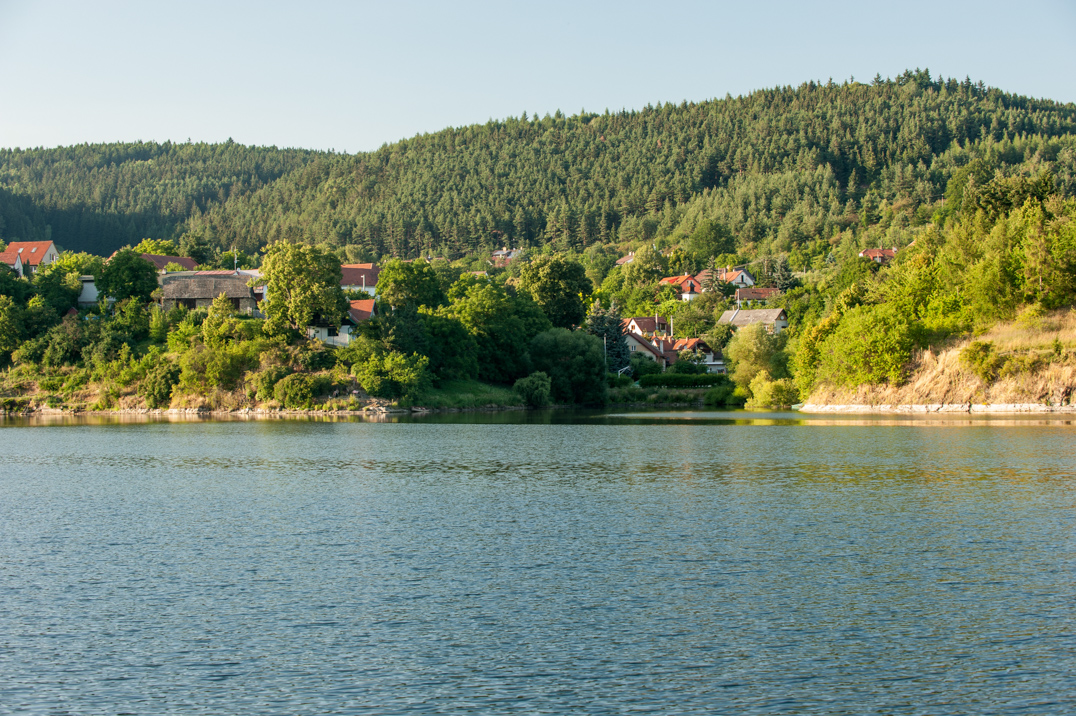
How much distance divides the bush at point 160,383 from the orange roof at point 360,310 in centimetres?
1869

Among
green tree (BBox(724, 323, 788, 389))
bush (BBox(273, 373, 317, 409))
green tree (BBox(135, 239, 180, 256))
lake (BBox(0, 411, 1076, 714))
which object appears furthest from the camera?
green tree (BBox(135, 239, 180, 256))

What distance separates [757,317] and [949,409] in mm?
59085

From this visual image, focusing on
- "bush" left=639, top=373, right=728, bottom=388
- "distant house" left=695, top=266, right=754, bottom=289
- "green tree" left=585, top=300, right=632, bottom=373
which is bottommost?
"bush" left=639, top=373, right=728, bottom=388

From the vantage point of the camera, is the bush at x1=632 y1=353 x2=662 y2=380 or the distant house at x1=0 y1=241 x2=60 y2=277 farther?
the distant house at x1=0 y1=241 x2=60 y2=277

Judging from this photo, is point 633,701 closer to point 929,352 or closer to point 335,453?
point 335,453

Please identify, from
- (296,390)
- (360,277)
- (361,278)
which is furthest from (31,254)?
(296,390)

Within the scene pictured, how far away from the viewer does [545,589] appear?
18.8m

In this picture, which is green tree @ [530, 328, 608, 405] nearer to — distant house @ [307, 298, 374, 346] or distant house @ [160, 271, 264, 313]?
distant house @ [307, 298, 374, 346]

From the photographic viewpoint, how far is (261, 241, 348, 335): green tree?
91.3 meters

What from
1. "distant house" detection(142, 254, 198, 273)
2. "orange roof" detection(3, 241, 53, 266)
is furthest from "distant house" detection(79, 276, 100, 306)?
"orange roof" detection(3, 241, 53, 266)

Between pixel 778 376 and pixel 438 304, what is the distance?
40.9 m

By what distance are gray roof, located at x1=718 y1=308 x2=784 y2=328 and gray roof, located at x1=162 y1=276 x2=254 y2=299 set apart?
71.9m

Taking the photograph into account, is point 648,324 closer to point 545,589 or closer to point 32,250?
point 32,250

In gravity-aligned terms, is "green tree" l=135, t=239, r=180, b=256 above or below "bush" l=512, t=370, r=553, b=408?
above
